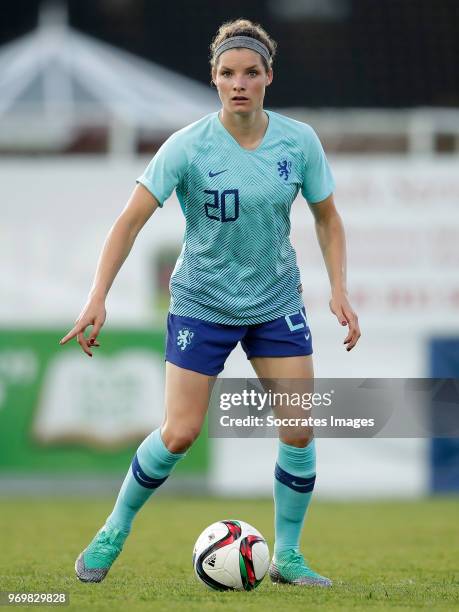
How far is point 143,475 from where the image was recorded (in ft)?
17.3

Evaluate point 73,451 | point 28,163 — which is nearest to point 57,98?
point 28,163

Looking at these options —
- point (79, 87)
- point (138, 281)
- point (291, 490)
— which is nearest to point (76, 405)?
point (138, 281)

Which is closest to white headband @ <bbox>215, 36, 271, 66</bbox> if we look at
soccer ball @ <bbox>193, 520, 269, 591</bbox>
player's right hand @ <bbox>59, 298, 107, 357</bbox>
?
player's right hand @ <bbox>59, 298, 107, 357</bbox>

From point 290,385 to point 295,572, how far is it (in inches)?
29.9

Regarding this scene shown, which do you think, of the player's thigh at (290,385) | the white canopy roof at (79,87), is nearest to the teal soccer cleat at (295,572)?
the player's thigh at (290,385)

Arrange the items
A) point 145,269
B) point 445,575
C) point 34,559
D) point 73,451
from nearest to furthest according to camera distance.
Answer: point 445,575
point 34,559
point 73,451
point 145,269

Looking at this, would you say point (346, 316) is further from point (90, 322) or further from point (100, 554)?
point (100, 554)

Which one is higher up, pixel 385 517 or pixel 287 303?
pixel 287 303

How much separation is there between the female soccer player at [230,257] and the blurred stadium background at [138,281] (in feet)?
19.4

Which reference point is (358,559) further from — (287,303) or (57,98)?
(57,98)

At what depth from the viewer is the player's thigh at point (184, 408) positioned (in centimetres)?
521

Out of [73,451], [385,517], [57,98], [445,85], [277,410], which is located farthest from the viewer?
[445,85]

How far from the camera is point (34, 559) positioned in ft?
21.3

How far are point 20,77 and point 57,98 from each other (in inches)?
18.8
